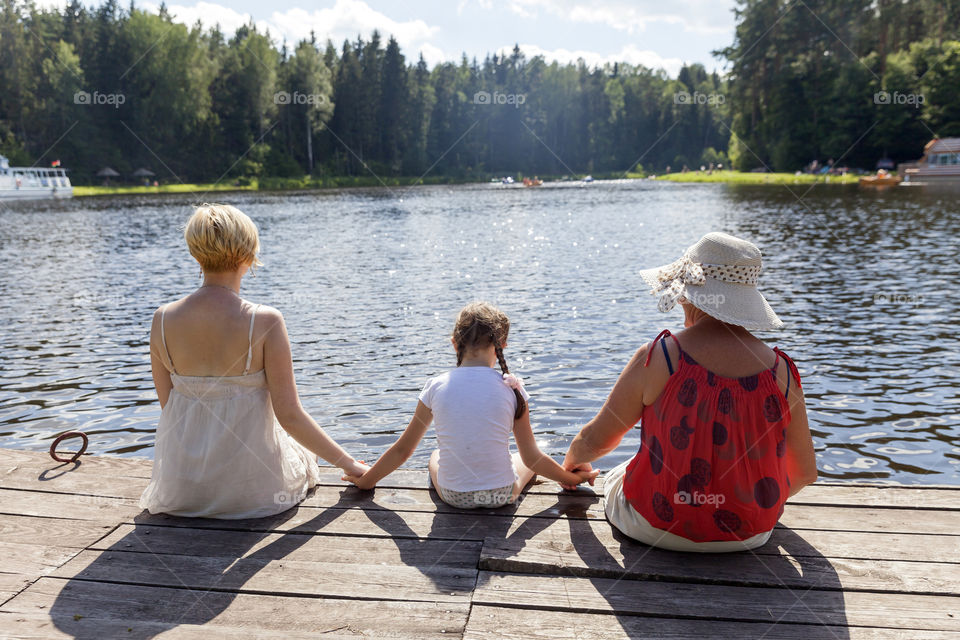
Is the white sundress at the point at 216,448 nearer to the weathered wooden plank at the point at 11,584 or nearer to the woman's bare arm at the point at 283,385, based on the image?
the woman's bare arm at the point at 283,385

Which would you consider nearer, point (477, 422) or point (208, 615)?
point (208, 615)

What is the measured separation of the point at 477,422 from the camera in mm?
3619

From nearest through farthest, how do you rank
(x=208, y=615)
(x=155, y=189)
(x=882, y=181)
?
(x=208, y=615), (x=882, y=181), (x=155, y=189)

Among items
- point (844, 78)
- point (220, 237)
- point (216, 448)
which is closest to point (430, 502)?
point (216, 448)

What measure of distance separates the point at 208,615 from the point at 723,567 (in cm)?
211

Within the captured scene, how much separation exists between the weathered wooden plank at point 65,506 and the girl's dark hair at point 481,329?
1.95 metres

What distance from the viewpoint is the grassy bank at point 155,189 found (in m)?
63.2

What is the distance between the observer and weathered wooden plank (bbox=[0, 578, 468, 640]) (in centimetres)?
266

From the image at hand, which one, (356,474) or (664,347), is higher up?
(664,347)

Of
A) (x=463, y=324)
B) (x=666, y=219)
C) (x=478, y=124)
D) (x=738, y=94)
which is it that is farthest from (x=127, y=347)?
(x=478, y=124)

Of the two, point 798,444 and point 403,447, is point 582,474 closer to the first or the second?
point 403,447

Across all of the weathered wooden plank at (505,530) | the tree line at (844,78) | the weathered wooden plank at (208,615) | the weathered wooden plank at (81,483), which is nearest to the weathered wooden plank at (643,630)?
the weathered wooden plank at (208,615)

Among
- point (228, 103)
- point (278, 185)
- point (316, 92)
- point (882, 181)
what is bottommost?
point (278, 185)

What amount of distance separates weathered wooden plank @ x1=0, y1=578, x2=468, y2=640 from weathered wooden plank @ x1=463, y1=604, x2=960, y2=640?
0.49 feet
